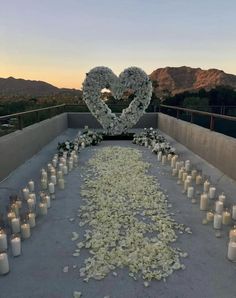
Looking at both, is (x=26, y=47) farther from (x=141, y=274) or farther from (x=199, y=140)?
(x=141, y=274)

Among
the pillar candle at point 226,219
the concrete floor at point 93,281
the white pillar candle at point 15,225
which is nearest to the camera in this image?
the concrete floor at point 93,281

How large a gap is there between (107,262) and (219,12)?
15399 millimetres

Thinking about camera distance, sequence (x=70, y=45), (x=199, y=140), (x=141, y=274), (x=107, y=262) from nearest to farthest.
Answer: (x=141, y=274), (x=107, y=262), (x=199, y=140), (x=70, y=45)

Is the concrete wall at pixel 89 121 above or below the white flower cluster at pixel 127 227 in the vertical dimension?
above

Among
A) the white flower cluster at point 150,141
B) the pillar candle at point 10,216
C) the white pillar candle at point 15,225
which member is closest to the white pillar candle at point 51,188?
the pillar candle at point 10,216

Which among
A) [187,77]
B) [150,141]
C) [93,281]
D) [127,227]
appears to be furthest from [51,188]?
[187,77]

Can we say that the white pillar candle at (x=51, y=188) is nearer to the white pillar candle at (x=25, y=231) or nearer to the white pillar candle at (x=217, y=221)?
the white pillar candle at (x=25, y=231)

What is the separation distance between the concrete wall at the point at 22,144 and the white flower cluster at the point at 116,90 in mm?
1915

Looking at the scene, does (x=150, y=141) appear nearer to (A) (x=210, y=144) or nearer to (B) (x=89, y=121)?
(A) (x=210, y=144)

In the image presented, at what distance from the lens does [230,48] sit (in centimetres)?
2934

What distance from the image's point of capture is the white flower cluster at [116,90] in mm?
11719

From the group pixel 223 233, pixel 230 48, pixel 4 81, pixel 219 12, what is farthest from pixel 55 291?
pixel 4 81

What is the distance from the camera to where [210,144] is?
7438mm

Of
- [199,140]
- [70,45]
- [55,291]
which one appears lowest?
[55,291]
